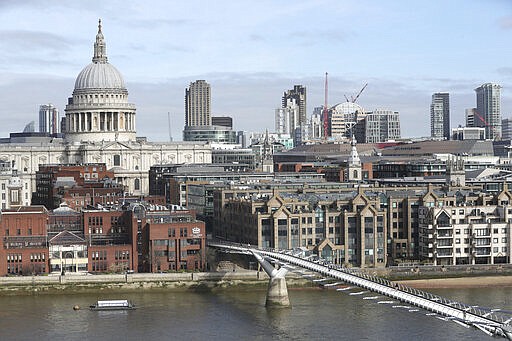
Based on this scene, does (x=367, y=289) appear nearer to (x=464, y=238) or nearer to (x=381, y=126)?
(x=464, y=238)

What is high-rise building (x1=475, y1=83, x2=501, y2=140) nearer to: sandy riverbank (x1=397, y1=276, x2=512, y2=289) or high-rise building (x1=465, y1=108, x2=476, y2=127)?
high-rise building (x1=465, y1=108, x2=476, y2=127)

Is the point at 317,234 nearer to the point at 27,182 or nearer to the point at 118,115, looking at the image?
the point at 27,182

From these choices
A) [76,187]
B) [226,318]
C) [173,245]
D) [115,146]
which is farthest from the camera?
[115,146]

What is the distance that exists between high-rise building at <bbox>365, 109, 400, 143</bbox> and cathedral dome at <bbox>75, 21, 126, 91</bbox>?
243 ft

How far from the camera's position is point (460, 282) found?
46.2m

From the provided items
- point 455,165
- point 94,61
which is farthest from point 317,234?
point 94,61

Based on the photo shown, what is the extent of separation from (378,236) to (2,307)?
49.1 feet

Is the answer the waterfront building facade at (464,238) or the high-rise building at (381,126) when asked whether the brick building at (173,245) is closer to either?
the waterfront building facade at (464,238)

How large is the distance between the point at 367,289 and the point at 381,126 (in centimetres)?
13619

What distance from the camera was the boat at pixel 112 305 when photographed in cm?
4041

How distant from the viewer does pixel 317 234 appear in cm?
4838

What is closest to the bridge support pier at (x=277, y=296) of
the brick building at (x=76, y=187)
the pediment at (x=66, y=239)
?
the pediment at (x=66, y=239)

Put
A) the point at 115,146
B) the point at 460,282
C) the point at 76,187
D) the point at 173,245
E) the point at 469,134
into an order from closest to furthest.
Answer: the point at 460,282, the point at 173,245, the point at 76,187, the point at 115,146, the point at 469,134

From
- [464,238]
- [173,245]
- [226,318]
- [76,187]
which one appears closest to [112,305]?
[226,318]
